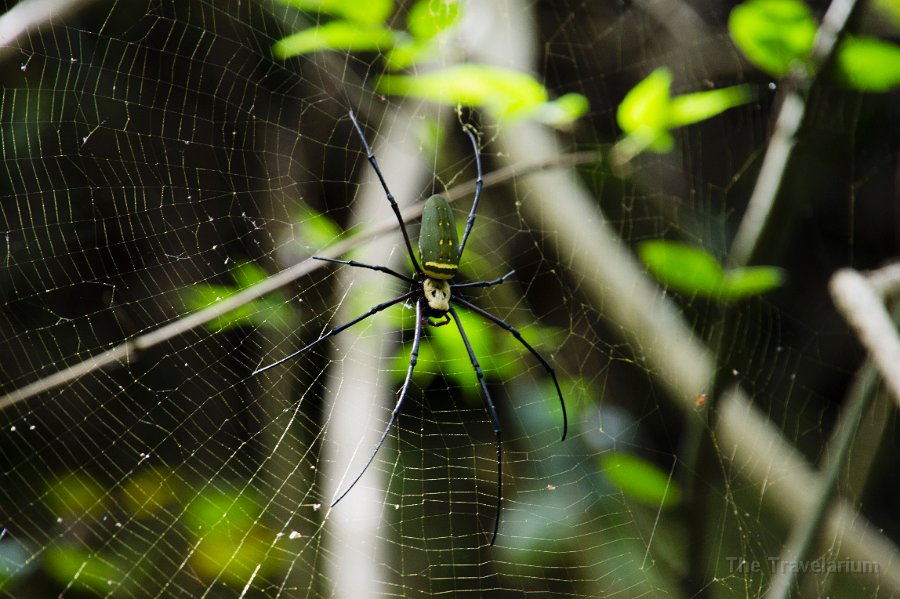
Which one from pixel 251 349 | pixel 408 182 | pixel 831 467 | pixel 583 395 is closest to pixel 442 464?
pixel 583 395

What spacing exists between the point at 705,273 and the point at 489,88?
843mm

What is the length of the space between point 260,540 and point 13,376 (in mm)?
1034

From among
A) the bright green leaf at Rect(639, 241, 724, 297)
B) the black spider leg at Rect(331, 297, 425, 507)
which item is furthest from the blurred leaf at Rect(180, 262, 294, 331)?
the bright green leaf at Rect(639, 241, 724, 297)

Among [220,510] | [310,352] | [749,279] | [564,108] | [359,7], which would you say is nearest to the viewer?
[359,7]

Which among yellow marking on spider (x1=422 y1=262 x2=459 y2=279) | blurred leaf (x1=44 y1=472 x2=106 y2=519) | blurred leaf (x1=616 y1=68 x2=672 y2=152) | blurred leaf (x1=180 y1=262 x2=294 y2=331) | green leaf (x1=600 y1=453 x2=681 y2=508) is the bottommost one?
blurred leaf (x1=44 y1=472 x2=106 y2=519)

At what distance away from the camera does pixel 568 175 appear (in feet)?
7.78

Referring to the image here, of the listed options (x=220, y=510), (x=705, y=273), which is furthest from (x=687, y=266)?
(x=220, y=510)

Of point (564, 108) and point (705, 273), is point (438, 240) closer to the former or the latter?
point (564, 108)

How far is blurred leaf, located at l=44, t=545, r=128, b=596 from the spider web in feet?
0.05

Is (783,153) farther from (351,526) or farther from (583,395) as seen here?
(351,526)

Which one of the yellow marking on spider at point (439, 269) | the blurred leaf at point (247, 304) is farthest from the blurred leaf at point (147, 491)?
the yellow marking on spider at point (439, 269)

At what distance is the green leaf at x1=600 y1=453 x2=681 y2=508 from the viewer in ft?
7.00

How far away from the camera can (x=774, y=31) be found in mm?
1708

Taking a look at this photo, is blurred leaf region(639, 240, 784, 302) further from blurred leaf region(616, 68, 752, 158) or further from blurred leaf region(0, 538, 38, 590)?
blurred leaf region(0, 538, 38, 590)
